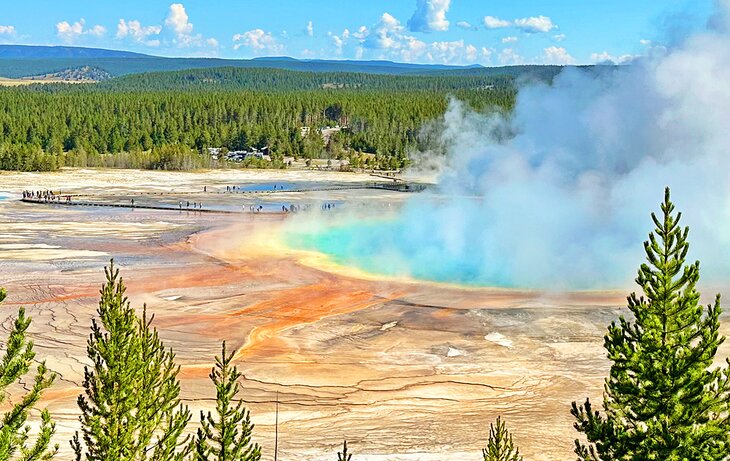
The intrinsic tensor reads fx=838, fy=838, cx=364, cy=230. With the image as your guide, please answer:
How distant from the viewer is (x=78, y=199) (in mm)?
51625

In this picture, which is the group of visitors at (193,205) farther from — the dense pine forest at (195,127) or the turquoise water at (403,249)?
the dense pine forest at (195,127)

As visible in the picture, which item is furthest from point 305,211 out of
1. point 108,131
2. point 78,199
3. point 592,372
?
point 108,131

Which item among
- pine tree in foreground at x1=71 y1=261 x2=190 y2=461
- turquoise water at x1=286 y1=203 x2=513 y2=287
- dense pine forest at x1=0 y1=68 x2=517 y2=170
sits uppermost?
dense pine forest at x1=0 y1=68 x2=517 y2=170

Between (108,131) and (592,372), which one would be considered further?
(108,131)

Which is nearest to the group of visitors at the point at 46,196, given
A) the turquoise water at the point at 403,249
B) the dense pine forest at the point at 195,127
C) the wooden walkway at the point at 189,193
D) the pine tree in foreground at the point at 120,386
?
the wooden walkway at the point at 189,193

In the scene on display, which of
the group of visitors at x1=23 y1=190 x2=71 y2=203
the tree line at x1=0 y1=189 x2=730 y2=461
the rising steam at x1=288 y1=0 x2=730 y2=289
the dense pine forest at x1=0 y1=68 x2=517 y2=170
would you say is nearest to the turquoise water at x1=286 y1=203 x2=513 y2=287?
the rising steam at x1=288 y1=0 x2=730 y2=289

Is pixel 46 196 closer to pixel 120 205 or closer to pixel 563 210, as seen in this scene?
pixel 120 205

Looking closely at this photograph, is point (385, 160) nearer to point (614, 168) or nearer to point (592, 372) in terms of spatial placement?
point (614, 168)

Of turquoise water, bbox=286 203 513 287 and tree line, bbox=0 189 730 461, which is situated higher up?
tree line, bbox=0 189 730 461

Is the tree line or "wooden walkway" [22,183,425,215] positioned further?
"wooden walkway" [22,183,425,215]

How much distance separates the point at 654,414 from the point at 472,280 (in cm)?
1975

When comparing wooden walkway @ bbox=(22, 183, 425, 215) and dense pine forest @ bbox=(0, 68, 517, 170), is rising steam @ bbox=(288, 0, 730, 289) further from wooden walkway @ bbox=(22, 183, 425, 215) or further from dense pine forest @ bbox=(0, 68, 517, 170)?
dense pine forest @ bbox=(0, 68, 517, 170)

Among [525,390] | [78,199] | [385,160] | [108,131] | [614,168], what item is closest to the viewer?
[525,390]

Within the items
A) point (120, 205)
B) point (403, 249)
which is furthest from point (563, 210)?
point (120, 205)
